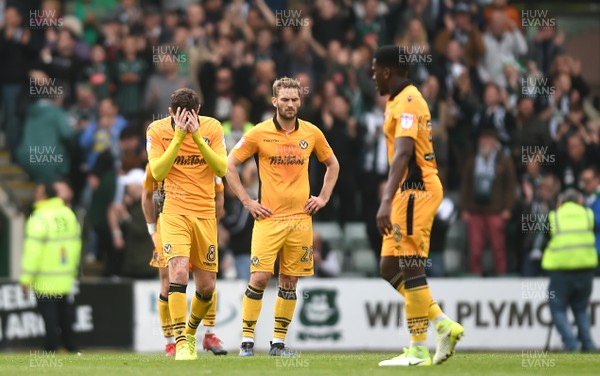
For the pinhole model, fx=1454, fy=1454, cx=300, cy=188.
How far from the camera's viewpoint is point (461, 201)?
76.4 ft

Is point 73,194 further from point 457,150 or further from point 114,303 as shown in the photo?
point 457,150

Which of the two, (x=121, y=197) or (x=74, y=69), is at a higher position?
(x=74, y=69)

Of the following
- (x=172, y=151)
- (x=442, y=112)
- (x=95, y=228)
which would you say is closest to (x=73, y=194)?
(x=95, y=228)

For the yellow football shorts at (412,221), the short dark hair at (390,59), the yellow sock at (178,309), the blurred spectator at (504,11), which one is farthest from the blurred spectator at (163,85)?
the yellow football shorts at (412,221)

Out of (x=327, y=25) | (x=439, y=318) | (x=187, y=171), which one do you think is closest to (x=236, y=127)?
(x=327, y=25)

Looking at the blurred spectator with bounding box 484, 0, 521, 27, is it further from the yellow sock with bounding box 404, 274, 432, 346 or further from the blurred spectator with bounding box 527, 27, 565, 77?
the yellow sock with bounding box 404, 274, 432, 346

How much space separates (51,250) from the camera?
2028cm

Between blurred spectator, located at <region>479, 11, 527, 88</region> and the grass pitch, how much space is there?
1061 cm

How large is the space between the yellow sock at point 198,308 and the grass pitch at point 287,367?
0.47 m

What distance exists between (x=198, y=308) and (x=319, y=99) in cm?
855

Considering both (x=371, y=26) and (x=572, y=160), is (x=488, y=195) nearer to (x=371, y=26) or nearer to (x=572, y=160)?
(x=572, y=160)

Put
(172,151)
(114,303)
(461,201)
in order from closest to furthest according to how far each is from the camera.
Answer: (172,151) → (114,303) → (461,201)

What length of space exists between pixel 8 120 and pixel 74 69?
4.47ft

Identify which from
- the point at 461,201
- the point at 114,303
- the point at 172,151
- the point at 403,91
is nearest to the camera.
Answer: the point at 403,91
